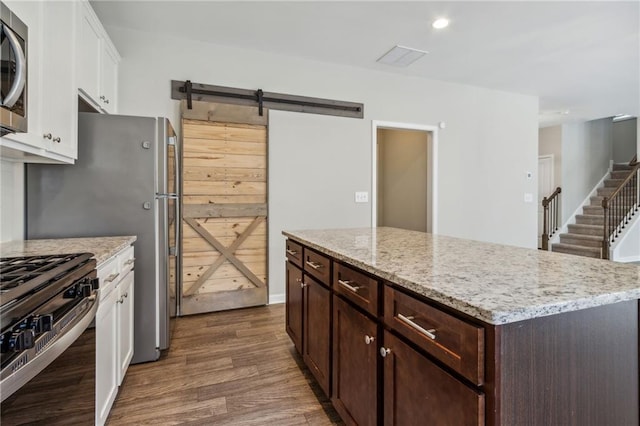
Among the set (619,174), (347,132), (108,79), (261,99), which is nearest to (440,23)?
(347,132)

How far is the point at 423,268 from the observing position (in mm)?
1192

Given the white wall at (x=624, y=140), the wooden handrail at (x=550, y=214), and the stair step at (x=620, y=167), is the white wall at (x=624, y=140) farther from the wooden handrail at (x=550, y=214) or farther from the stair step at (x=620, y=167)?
the wooden handrail at (x=550, y=214)

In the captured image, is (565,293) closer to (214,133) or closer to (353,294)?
(353,294)

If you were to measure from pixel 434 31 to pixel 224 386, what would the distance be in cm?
354

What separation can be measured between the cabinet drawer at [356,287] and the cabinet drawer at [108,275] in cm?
112

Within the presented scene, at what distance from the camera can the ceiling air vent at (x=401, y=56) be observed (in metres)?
3.59

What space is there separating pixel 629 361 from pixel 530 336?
0.45 metres

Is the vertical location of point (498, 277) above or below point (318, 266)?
above

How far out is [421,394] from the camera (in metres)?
A: 1.01

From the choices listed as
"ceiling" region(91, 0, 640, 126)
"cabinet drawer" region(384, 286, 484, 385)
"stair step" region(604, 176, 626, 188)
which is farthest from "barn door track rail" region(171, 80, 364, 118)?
"stair step" region(604, 176, 626, 188)

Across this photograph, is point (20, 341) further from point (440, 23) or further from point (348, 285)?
point (440, 23)

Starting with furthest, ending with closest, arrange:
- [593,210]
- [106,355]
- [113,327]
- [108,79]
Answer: [593,210]
[108,79]
[113,327]
[106,355]

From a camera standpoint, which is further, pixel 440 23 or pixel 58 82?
pixel 440 23

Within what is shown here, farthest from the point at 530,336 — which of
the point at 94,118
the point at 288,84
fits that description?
the point at 288,84
